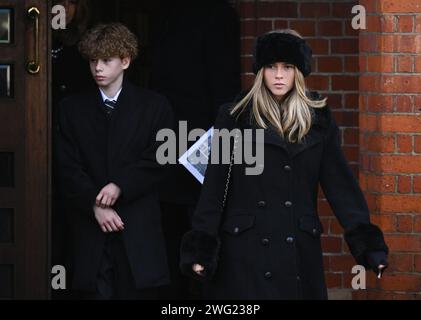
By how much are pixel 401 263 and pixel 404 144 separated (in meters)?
0.61

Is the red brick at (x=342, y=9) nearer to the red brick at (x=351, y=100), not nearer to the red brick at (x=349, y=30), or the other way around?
the red brick at (x=349, y=30)

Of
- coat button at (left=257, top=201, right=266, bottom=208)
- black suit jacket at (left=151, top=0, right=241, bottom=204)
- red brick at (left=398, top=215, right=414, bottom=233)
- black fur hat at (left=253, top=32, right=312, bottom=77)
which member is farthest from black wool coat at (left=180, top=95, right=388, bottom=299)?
red brick at (left=398, top=215, right=414, bottom=233)

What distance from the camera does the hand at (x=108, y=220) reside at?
6.48 metres

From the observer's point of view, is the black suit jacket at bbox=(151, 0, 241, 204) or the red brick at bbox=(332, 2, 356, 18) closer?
the black suit jacket at bbox=(151, 0, 241, 204)

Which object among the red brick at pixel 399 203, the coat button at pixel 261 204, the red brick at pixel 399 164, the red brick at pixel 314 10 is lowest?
the red brick at pixel 399 203

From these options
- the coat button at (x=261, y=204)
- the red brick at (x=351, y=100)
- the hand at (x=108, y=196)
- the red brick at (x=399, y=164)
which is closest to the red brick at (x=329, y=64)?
the red brick at (x=351, y=100)

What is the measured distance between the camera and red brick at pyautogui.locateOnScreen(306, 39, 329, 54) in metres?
7.36

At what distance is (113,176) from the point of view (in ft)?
21.5

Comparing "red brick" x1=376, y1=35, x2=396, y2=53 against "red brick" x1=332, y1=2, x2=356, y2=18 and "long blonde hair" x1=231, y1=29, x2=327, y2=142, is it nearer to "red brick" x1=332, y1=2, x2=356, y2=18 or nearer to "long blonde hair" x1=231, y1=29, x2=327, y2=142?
"red brick" x1=332, y1=2, x2=356, y2=18

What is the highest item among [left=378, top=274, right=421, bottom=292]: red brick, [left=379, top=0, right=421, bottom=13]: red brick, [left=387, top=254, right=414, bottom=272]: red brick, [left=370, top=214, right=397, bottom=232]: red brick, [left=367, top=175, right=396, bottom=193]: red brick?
[left=379, top=0, right=421, bottom=13]: red brick

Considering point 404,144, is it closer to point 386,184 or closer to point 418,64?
point 386,184

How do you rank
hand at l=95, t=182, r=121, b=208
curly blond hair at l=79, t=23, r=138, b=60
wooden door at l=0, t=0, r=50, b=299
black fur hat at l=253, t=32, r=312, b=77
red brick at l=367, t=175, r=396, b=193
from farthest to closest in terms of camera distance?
red brick at l=367, t=175, r=396, b=193 < wooden door at l=0, t=0, r=50, b=299 < curly blond hair at l=79, t=23, r=138, b=60 < hand at l=95, t=182, r=121, b=208 < black fur hat at l=253, t=32, r=312, b=77

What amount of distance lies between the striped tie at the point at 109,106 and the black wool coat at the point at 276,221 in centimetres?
84

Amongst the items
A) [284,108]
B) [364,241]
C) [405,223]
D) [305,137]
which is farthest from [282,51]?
[405,223]
